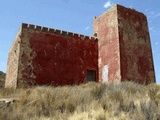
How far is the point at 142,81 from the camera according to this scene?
21.6 metres

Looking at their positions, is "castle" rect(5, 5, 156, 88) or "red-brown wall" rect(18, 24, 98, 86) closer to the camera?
"red-brown wall" rect(18, 24, 98, 86)

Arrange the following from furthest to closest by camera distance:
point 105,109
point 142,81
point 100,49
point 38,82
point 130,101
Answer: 1. point 100,49
2. point 142,81
3. point 38,82
4. point 130,101
5. point 105,109

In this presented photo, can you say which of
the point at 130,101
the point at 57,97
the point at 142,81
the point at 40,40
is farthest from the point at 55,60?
the point at 130,101

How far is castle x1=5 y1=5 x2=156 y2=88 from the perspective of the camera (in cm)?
2022

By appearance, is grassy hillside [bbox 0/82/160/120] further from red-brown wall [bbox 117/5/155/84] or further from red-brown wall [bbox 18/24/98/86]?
red-brown wall [bbox 117/5/155/84]

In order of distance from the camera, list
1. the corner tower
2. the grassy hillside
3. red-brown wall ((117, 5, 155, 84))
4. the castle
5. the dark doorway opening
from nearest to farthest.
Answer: the grassy hillside < the castle < the corner tower < red-brown wall ((117, 5, 155, 84)) < the dark doorway opening

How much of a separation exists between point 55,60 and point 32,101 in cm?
1121

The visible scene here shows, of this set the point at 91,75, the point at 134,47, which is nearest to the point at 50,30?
the point at 91,75

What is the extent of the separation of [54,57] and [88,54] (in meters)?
3.76

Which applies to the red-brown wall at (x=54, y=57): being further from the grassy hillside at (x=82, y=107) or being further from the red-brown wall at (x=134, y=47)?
the grassy hillside at (x=82, y=107)

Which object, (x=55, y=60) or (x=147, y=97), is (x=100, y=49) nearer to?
(x=55, y=60)

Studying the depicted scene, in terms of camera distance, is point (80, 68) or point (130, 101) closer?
point (130, 101)

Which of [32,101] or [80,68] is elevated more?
[80,68]

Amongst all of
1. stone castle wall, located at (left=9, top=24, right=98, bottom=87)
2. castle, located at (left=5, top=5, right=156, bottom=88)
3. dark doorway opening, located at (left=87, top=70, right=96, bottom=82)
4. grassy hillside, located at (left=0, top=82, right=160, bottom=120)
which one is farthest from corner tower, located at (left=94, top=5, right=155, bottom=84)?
grassy hillside, located at (left=0, top=82, right=160, bottom=120)
